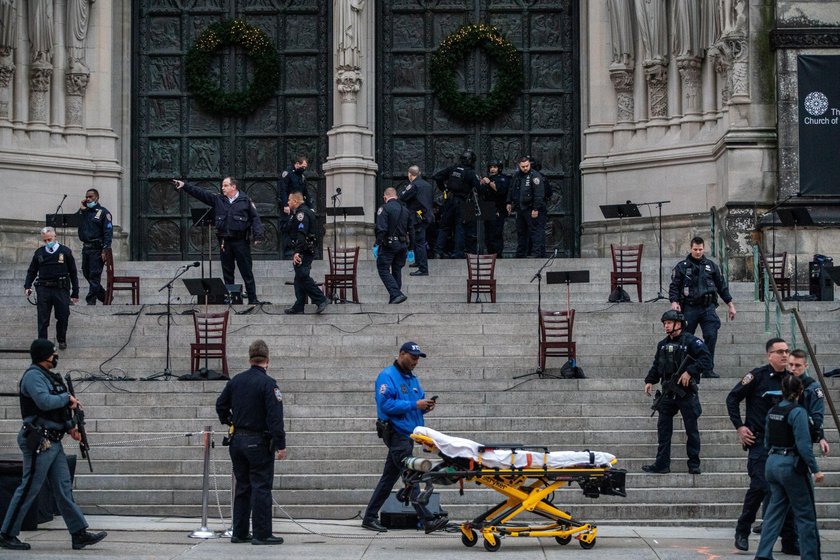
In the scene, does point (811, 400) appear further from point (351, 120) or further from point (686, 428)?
point (351, 120)

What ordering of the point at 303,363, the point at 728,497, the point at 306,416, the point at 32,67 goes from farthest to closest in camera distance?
the point at 32,67
the point at 303,363
the point at 306,416
the point at 728,497

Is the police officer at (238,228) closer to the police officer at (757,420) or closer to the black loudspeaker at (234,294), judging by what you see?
the black loudspeaker at (234,294)

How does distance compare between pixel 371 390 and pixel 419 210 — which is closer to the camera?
pixel 371 390

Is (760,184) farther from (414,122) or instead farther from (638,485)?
(638,485)

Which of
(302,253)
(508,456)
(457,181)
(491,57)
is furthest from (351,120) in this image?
(508,456)

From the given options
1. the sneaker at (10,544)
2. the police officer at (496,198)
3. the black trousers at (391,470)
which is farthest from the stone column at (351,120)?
the sneaker at (10,544)

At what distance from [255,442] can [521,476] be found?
2243mm

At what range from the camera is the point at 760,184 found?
24.6 meters

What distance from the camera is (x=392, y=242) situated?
2141cm

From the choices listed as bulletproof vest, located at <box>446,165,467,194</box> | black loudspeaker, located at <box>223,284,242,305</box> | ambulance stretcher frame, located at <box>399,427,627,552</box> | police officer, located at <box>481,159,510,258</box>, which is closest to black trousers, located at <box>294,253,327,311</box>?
black loudspeaker, located at <box>223,284,242,305</box>

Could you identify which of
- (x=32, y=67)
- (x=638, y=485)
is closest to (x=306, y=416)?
(x=638, y=485)

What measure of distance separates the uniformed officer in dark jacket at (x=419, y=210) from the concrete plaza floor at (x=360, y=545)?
963cm

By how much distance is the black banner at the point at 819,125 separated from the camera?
955 inches

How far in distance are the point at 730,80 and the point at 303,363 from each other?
9954 mm
